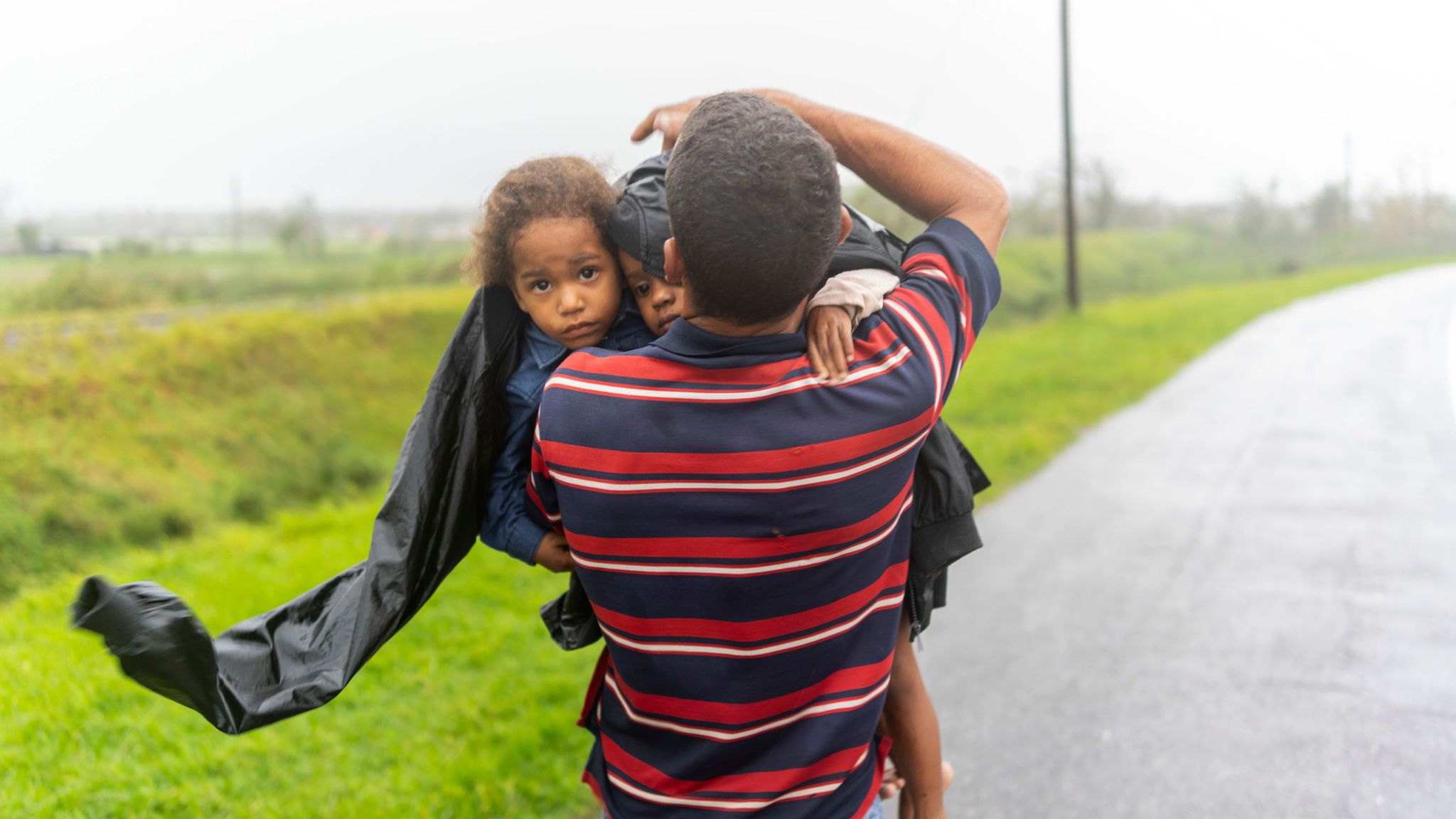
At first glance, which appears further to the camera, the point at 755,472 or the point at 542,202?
the point at 542,202

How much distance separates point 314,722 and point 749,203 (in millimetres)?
3534

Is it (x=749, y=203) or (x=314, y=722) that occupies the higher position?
(x=749, y=203)

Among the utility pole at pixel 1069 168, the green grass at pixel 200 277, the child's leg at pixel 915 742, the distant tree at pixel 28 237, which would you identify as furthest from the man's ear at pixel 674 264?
the utility pole at pixel 1069 168

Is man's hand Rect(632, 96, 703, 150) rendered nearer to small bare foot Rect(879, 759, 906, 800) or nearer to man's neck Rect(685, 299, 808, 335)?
man's neck Rect(685, 299, 808, 335)

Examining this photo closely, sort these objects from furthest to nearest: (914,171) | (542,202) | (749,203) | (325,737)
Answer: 1. (325,737)
2. (542,202)
3. (914,171)
4. (749,203)

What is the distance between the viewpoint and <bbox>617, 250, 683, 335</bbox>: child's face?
1.86 metres

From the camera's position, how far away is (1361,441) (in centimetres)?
864

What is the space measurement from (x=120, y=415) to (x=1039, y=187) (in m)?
22.3

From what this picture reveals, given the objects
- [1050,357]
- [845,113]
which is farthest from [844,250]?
[1050,357]

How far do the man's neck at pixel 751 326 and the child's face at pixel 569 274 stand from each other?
572 millimetres

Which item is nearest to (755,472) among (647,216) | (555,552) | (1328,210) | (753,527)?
(753,527)

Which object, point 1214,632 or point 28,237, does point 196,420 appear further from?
point 1214,632

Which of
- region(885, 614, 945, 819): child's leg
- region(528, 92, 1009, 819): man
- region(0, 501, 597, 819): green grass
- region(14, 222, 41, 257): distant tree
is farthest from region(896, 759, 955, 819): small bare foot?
region(14, 222, 41, 257): distant tree

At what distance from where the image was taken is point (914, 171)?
165cm
